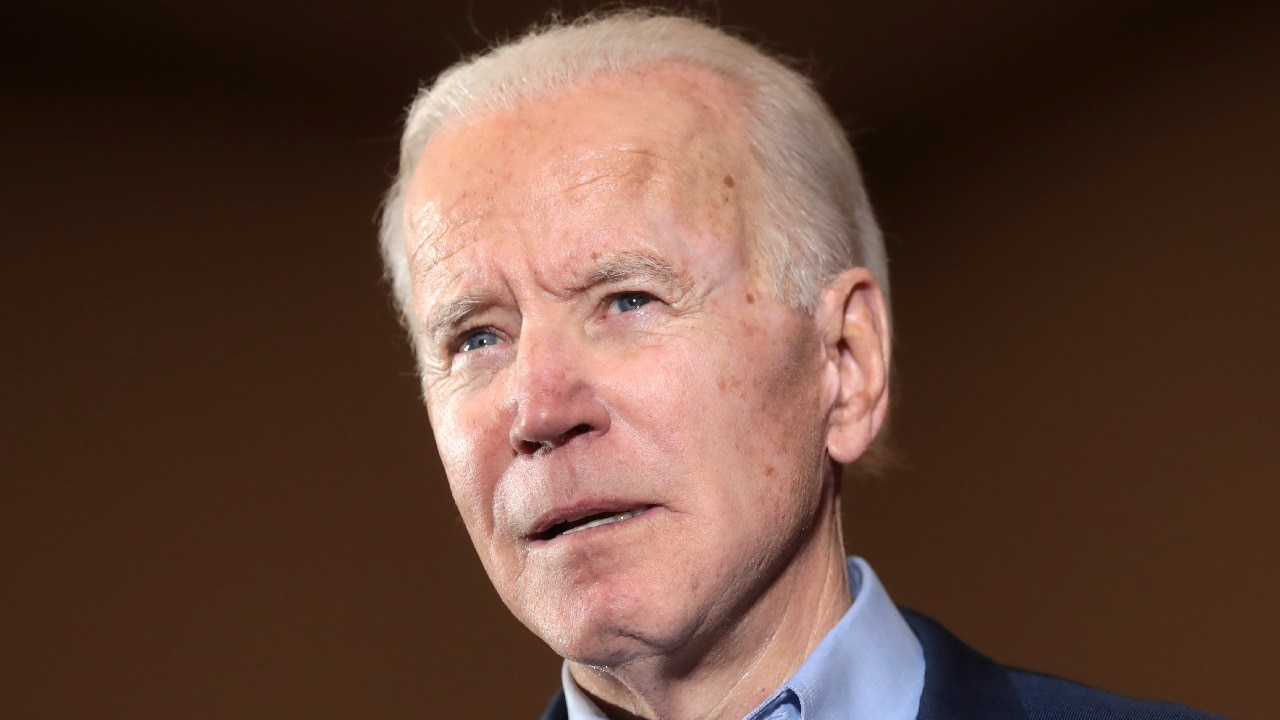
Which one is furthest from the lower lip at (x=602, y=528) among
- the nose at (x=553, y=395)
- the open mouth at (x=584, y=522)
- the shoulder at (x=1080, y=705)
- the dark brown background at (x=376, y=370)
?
the dark brown background at (x=376, y=370)

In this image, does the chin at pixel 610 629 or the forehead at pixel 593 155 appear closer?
the chin at pixel 610 629

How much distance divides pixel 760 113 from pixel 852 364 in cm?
37

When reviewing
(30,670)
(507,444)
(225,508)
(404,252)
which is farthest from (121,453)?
(507,444)

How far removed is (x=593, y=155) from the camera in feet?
5.22

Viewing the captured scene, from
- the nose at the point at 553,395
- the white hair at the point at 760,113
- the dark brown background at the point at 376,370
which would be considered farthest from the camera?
the dark brown background at the point at 376,370

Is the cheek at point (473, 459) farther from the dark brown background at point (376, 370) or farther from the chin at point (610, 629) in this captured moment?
the dark brown background at point (376, 370)

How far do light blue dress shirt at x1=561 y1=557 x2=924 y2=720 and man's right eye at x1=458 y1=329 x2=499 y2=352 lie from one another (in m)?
0.46

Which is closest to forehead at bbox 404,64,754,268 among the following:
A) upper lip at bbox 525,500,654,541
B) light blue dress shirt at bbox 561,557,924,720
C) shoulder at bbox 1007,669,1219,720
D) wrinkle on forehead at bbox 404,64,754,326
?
wrinkle on forehead at bbox 404,64,754,326

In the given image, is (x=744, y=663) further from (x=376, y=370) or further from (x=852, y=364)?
(x=376, y=370)

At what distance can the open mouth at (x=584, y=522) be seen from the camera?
59.0 inches

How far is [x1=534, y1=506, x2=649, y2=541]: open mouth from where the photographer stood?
4.92 feet

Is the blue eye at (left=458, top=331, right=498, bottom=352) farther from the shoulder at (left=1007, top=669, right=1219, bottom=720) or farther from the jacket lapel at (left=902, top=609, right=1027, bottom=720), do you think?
the shoulder at (left=1007, top=669, right=1219, bottom=720)

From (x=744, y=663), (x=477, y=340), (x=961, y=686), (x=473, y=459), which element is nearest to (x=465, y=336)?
(x=477, y=340)

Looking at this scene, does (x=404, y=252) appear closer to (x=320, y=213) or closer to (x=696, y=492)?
(x=696, y=492)
